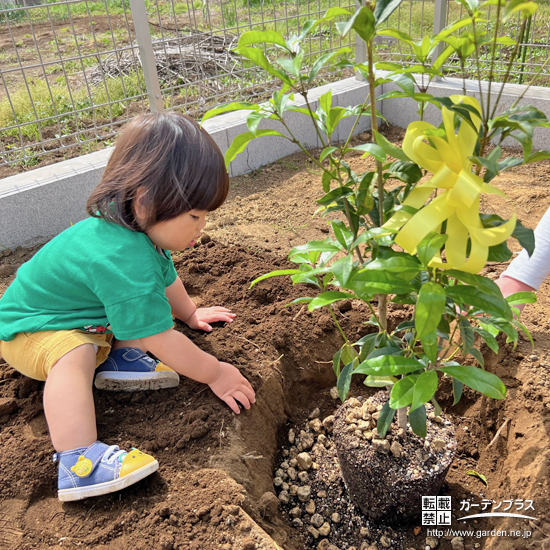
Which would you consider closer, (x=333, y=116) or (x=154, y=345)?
(x=333, y=116)

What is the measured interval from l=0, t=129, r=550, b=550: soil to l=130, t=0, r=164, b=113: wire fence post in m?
1.26

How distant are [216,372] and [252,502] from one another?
42 cm

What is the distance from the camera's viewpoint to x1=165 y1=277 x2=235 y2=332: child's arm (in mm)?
2055

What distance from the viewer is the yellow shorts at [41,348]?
1664 mm

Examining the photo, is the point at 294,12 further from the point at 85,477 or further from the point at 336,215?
the point at 85,477

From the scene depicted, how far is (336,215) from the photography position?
3.06 m

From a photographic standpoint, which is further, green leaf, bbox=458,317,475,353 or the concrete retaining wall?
the concrete retaining wall

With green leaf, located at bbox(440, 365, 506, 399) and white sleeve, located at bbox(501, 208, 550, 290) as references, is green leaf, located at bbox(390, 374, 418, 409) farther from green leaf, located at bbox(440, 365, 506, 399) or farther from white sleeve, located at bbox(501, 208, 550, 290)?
white sleeve, located at bbox(501, 208, 550, 290)

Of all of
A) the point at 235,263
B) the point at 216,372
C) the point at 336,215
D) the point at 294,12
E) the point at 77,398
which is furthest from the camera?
the point at 294,12

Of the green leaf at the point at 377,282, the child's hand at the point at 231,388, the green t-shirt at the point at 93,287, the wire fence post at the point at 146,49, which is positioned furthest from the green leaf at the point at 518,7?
the wire fence post at the point at 146,49

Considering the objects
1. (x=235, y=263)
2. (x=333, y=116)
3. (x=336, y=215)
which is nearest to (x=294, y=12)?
(x=336, y=215)

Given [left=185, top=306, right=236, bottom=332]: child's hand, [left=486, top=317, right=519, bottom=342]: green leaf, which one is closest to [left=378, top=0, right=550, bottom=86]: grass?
[left=185, top=306, right=236, bottom=332]: child's hand

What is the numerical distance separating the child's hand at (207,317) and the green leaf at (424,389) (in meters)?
1.13

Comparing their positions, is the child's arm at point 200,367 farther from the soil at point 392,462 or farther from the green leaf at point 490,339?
the green leaf at point 490,339
